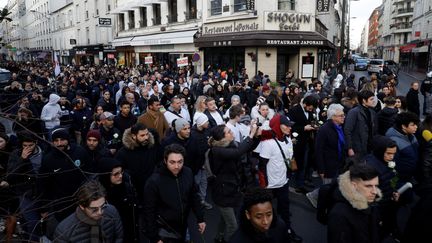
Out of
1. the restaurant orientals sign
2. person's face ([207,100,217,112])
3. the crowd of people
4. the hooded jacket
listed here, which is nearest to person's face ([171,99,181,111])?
the crowd of people

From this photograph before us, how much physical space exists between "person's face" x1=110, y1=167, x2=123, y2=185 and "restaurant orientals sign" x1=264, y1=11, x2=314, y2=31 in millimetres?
16962

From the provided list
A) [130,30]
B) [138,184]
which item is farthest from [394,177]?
[130,30]

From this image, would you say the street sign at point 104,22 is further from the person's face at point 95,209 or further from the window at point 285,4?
the person's face at point 95,209

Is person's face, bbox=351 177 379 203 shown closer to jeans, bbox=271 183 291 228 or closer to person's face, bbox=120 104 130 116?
jeans, bbox=271 183 291 228

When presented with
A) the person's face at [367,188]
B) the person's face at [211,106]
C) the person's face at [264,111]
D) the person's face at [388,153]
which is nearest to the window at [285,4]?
the person's face at [211,106]

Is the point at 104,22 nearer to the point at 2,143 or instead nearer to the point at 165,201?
the point at 2,143

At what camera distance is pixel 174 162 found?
3.48m

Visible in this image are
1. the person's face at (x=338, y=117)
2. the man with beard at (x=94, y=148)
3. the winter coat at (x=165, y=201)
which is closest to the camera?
the winter coat at (x=165, y=201)

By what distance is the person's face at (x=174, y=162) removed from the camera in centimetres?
348

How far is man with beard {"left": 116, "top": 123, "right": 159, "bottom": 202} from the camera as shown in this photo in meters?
4.52

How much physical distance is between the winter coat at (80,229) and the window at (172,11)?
25590 millimetres

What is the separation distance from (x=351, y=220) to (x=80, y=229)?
7.17 ft

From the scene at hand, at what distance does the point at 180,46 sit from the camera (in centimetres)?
2642

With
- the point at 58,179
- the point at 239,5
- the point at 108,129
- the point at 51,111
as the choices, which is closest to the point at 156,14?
the point at 239,5
